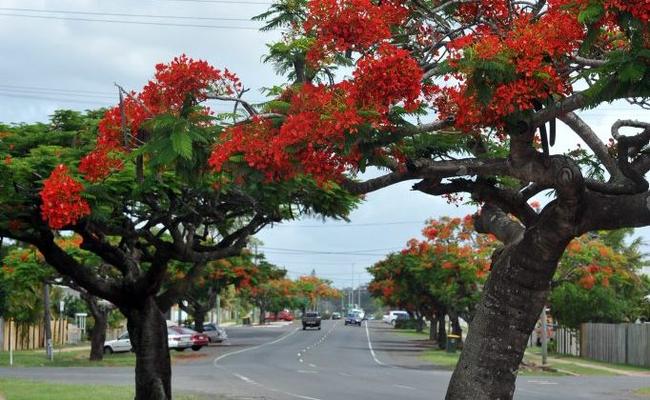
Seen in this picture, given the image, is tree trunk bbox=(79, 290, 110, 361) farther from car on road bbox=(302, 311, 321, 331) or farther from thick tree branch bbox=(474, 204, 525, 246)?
car on road bbox=(302, 311, 321, 331)

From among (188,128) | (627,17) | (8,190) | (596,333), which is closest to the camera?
(627,17)

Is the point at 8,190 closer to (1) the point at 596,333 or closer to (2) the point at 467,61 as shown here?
(2) the point at 467,61

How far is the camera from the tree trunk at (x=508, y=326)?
786 centimetres

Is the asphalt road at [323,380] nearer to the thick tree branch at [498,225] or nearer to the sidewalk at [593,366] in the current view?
the sidewalk at [593,366]

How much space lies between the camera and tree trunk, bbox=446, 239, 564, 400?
7.86 metres

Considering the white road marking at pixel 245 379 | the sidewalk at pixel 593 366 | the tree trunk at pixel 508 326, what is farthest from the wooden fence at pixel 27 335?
the tree trunk at pixel 508 326

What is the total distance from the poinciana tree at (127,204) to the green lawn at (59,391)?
3.79 m

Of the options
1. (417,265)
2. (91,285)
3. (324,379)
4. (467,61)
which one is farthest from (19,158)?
(417,265)

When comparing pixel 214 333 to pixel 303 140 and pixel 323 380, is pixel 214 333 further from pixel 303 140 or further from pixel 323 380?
pixel 303 140

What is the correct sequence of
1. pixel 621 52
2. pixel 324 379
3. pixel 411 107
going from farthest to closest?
pixel 324 379
pixel 411 107
pixel 621 52

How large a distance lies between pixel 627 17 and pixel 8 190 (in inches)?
345

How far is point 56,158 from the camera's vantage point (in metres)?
12.7

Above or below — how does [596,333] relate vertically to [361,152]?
below

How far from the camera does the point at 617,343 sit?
39.6 metres
